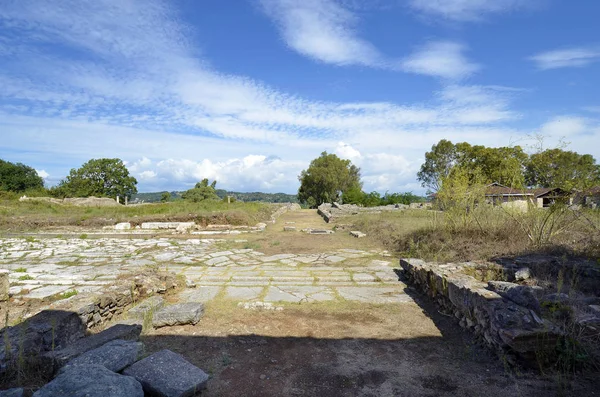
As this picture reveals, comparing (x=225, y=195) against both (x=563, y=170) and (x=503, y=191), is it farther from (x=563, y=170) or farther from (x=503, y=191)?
(x=563, y=170)

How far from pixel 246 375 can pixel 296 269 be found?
4.08 metres

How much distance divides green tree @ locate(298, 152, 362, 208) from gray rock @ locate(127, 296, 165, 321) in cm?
3693

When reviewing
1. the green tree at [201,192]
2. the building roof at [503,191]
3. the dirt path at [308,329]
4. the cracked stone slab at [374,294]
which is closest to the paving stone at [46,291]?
the dirt path at [308,329]

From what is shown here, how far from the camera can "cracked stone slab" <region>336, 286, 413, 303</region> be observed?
5.14m

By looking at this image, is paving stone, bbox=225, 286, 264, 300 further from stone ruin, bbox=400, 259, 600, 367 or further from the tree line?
the tree line

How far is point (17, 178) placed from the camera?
45719mm

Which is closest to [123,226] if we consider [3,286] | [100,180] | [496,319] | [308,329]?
[3,286]

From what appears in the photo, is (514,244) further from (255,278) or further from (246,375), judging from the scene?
(246,375)

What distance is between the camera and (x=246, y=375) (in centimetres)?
303

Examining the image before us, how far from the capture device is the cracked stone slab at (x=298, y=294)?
5.10 metres

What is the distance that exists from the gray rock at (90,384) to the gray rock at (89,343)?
0.55 metres

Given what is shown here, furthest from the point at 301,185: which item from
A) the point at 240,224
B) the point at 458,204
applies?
the point at 458,204

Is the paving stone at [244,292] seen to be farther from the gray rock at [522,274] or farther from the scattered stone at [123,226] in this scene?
the scattered stone at [123,226]

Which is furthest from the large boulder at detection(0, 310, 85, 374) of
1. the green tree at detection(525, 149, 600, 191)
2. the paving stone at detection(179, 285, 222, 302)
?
the green tree at detection(525, 149, 600, 191)
